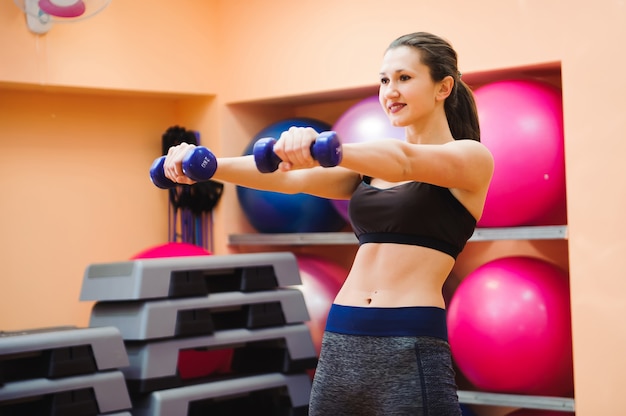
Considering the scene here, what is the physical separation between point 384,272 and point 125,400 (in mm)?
1528

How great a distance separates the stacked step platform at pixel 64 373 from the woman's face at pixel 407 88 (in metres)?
Result: 1.61

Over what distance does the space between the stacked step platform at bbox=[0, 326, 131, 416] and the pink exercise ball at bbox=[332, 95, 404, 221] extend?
115 centimetres

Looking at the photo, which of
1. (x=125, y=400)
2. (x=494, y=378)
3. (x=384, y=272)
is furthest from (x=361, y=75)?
(x=384, y=272)

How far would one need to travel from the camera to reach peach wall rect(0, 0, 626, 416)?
10.2 feet

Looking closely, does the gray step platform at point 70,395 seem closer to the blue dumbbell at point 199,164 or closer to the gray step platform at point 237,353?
the gray step platform at point 237,353

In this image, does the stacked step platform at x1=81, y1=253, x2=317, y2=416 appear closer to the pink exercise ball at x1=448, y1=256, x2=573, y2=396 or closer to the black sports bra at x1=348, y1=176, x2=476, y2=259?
the pink exercise ball at x1=448, y1=256, x2=573, y2=396

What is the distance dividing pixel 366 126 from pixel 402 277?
1662 millimetres

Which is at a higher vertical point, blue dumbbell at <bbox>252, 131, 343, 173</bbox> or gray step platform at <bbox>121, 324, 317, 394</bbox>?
blue dumbbell at <bbox>252, 131, 343, 173</bbox>

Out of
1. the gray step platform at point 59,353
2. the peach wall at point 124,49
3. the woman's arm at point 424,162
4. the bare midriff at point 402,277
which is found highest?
the peach wall at point 124,49

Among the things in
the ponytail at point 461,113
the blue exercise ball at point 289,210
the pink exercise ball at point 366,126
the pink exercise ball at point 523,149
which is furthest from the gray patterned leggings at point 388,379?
the blue exercise ball at point 289,210

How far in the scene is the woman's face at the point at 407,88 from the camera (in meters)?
1.97

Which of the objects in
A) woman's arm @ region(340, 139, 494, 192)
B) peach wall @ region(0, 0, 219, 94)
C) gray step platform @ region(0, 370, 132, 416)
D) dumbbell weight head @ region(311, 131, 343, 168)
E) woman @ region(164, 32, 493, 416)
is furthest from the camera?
peach wall @ region(0, 0, 219, 94)

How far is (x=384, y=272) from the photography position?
194 centimetres

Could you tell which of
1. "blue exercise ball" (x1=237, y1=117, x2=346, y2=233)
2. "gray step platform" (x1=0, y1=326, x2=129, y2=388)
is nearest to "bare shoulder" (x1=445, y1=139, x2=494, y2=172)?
"gray step platform" (x1=0, y1=326, x2=129, y2=388)
